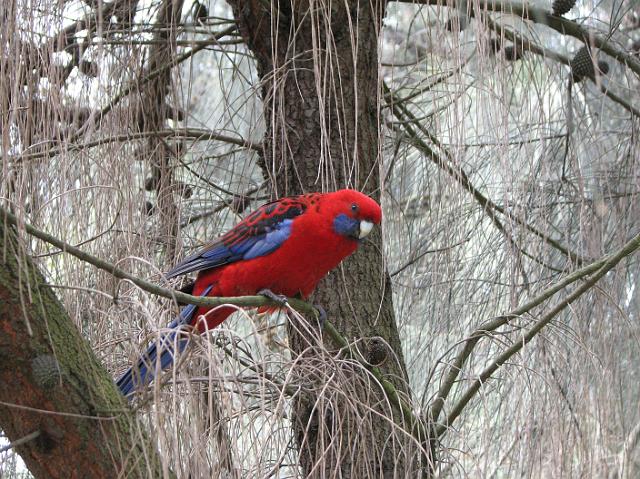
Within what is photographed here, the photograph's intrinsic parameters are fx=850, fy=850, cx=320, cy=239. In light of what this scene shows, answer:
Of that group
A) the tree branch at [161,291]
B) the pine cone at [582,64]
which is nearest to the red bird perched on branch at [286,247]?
the tree branch at [161,291]

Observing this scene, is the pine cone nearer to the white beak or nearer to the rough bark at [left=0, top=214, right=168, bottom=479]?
the white beak

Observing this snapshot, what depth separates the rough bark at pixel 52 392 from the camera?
1271 millimetres

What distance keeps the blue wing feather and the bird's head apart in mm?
100

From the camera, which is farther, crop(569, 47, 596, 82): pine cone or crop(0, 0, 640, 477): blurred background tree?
crop(569, 47, 596, 82): pine cone

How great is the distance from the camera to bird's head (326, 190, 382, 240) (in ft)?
6.30

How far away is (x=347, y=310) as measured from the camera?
2084 mm

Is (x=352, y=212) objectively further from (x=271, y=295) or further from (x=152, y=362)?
(x=152, y=362)

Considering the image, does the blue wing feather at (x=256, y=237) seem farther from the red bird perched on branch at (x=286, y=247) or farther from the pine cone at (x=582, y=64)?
the pine cone at (x=582, y=64)

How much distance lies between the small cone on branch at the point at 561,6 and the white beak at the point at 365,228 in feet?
2.64

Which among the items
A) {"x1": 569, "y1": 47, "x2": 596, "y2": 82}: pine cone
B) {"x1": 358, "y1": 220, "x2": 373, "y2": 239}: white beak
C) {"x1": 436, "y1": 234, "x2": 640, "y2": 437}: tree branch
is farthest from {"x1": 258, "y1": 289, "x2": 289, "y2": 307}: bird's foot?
{"x1": 569, "y1": 47, "x2": 596, "y2": 82}: pine cone

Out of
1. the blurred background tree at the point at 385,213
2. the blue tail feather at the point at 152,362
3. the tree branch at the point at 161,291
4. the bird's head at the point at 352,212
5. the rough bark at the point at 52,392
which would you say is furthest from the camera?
the bird's head at the point at 352,212

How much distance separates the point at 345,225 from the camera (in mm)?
1950

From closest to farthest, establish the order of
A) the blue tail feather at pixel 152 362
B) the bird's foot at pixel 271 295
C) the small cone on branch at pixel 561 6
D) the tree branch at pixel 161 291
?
the tree branch at pixel 161 291
the blue tail feather at pixel 152 362
the bird's foot at pixel 271 295
the small cone on branch at pixel 561 6

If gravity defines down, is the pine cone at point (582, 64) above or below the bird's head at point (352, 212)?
above
